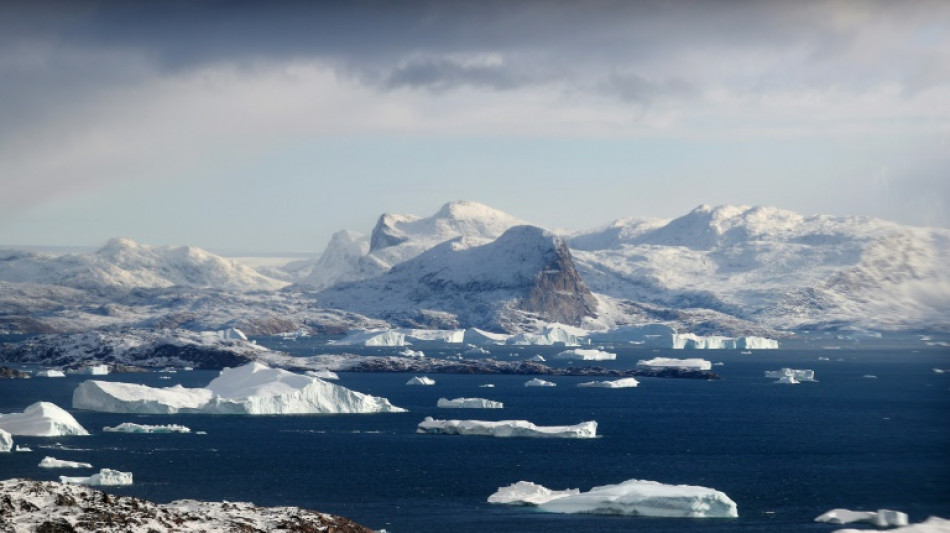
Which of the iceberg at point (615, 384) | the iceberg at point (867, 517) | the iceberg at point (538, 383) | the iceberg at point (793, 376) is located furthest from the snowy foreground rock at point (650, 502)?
the iceberg at point (793, 376)

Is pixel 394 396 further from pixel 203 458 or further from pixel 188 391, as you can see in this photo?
pixel 203 458

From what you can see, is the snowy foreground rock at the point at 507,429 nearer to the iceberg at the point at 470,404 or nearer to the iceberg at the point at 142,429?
the iceberg at the point at 470,404

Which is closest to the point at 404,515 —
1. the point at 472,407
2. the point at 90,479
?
the point at 90,479

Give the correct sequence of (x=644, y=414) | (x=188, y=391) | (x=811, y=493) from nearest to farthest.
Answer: (x=811, y=493), (x=188, y=391), (x=644, y=414)

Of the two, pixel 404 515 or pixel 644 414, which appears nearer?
pixel 404 515

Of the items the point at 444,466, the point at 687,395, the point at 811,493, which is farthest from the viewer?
the point at 687,395

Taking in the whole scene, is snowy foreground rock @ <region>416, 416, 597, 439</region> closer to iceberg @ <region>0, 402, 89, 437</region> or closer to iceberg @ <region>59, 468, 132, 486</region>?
iceberg @ <region>0, 402, 89, 437</region>

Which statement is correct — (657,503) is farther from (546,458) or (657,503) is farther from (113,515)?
(113,515)

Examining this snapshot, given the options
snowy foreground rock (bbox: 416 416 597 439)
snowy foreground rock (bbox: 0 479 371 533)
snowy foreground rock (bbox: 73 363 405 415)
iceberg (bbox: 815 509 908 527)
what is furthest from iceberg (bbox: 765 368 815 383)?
snowy foreground rock (bbox: 0 479 371 533)
